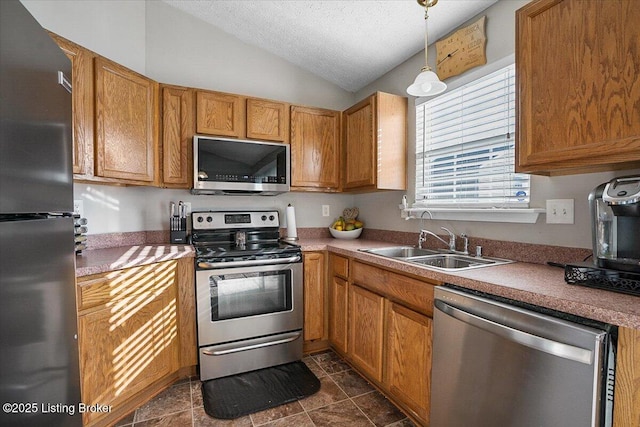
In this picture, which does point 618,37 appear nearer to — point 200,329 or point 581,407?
point 581,407

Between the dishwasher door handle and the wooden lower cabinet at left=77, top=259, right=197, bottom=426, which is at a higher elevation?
the dishwasher door handle

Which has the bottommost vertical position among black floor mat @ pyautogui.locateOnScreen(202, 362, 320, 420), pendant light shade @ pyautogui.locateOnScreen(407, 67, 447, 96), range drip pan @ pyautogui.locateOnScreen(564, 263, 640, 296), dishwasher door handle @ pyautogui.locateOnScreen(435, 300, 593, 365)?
black floor mat @ pyautogui.locateOnScreen(202, 362, 320, 420)

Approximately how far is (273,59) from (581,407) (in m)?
3.20

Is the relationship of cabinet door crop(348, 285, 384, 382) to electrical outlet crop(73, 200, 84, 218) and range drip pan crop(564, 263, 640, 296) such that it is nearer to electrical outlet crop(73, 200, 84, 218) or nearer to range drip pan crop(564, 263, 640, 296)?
range drip pan crop(564, 263, 640, 296)

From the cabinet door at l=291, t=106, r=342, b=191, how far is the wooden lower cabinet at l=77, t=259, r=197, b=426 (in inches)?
49.4

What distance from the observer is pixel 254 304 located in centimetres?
221

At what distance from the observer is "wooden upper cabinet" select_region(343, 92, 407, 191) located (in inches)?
94.6

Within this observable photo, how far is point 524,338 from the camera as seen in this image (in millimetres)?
1049

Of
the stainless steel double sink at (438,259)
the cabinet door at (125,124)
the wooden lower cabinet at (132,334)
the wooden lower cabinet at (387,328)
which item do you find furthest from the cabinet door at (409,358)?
the cabinet door at (125,124)

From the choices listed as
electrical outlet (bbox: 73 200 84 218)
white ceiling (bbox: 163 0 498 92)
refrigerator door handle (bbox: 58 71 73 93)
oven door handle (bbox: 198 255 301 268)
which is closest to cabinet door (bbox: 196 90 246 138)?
white ceiling (bbox: 163 0 498 92)

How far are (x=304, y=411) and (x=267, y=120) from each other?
219 cm

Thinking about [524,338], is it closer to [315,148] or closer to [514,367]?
[514,367]

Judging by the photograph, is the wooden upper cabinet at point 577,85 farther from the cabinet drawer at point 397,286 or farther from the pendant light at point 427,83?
the cabinet drawer at point 397,286

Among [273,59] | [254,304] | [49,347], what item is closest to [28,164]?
[49,347]
